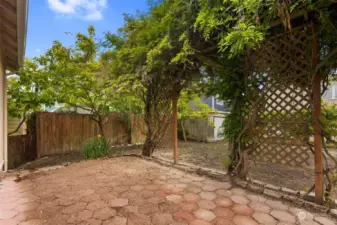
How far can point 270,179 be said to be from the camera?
3.13m

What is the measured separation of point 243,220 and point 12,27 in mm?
4114

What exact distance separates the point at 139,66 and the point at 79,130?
4112mm

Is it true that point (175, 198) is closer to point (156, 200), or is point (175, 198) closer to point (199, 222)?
point (156, 200)

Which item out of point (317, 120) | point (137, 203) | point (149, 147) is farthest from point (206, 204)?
point (149, 147)

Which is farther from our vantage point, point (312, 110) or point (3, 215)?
point (312, 110)

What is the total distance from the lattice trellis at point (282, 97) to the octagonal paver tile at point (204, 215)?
1237 mm

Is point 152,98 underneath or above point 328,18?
underneath

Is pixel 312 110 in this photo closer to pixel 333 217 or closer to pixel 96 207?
pixel 333 217

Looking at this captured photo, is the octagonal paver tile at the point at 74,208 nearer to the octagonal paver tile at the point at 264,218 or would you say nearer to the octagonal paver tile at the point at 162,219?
the octagonal paver tile at the point at 162,219

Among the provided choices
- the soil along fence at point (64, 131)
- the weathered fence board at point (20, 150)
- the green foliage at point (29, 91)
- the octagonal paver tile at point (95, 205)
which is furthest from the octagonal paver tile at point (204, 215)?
the weathered fence board at point (20, 150)

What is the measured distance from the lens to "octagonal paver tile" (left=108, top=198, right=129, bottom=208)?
1971mm

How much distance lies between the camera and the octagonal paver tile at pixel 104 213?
1.75 m

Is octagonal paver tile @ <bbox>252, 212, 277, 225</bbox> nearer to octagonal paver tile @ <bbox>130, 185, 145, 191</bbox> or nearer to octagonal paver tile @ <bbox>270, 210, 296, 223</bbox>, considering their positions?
octagonal paver tile @ <bbox>270, 210, 296, 223</bbox>

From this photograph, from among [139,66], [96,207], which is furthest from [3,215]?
[139,66]
